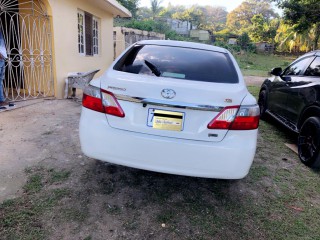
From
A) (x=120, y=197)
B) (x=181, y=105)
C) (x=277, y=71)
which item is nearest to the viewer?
(x=181, y=105)

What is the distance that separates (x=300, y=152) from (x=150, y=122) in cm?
280

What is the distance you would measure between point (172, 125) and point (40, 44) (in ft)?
18.7

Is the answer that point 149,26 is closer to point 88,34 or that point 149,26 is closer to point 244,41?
point 244,41

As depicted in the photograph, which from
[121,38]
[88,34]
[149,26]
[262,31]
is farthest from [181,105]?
[262,31]

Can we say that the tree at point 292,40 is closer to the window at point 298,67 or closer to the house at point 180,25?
the house at point 180,25

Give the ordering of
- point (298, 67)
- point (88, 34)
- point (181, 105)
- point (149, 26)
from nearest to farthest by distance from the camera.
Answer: point (181, 105) < point (298, 67) < point (88, 34) < point (149, 26)

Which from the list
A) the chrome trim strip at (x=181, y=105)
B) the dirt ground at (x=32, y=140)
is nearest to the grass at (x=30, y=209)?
the dirt ground at (x=32, y=140)

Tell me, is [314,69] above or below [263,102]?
above

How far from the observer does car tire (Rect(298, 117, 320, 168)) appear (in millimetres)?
3682

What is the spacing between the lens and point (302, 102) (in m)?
4.25

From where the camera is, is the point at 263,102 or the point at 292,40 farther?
the point at 292,40

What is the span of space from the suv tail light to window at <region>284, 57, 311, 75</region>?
3.64m

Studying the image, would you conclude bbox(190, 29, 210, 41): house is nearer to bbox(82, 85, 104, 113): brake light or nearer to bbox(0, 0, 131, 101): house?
bbox(0, 0, 131, 101): house

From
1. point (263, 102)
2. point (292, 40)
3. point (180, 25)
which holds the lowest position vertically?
point (263, 102)
